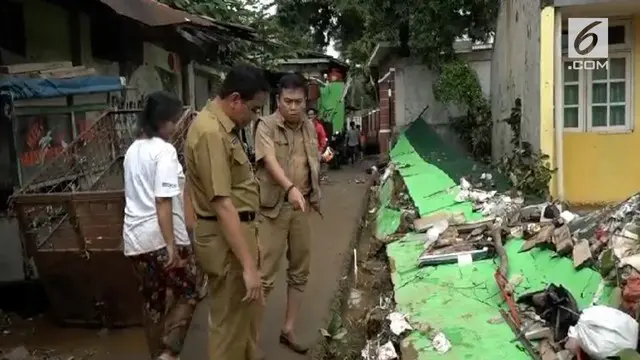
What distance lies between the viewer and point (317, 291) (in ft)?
21.9

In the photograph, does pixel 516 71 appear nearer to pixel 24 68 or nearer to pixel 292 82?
pixel 292 82

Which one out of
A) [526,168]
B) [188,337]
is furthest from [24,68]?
[526,168]

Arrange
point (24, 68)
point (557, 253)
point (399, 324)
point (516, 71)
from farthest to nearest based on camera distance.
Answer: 1. point (516, 71)
2. point (24, 68)
3. point (557, 253)
4. point (399, 324)

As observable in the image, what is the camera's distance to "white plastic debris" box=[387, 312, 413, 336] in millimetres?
4754

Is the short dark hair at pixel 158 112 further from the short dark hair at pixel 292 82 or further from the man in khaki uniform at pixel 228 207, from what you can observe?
the short dark hair at pixel 292 82

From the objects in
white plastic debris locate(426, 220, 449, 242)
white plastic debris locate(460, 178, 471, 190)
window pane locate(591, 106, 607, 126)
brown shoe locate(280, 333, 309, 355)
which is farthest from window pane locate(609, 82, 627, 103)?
brown shoe locate(280, 333, 309, 355)

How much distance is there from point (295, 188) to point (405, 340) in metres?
1.22

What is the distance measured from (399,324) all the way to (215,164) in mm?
2100

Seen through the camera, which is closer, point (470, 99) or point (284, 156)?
point (284, 156)

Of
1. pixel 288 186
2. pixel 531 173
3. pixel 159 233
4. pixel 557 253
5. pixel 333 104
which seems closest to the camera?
pixel 159 233

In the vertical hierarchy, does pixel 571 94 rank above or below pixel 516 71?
below

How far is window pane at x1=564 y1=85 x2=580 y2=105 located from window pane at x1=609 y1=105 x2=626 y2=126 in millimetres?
490

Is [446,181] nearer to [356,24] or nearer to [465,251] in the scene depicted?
[465,251]

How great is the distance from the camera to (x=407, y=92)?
15586 millimetres
